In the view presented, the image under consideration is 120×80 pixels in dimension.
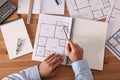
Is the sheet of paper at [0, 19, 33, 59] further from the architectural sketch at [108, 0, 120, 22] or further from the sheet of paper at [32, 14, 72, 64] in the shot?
the architectural sketch at [108, 0, 120, 22]

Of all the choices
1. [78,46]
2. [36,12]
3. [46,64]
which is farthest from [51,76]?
[36,12]

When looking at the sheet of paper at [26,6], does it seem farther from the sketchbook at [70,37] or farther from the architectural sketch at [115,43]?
the architectural sketch at [115,43]

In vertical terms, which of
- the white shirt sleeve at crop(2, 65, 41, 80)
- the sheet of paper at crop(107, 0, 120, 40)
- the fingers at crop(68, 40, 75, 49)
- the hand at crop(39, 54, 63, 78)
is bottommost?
the white shirt sleeve at crop(2, 65, 41, 80)

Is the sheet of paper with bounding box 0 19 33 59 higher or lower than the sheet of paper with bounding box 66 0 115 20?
lower

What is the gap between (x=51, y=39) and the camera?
3.40ft

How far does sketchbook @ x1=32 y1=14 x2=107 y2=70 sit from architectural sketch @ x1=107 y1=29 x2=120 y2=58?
31 millimetres

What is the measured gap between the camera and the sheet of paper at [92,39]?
40.2 inches

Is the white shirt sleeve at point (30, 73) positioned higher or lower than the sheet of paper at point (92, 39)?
lower

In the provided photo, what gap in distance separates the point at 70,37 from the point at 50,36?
85 millimetres

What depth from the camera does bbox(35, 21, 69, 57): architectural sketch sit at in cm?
103

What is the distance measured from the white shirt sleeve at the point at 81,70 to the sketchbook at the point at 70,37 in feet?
0.13

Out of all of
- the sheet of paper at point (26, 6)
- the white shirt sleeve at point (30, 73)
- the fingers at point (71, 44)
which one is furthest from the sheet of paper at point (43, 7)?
the white shirt sleeve at point (30, 73)

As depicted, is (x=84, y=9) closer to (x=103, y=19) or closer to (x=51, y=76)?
(x=103, y=19)

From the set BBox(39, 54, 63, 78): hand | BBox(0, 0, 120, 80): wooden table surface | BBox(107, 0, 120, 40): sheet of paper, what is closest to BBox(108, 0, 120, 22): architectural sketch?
BBox(107, 0, 120, 40): sheet of paper
